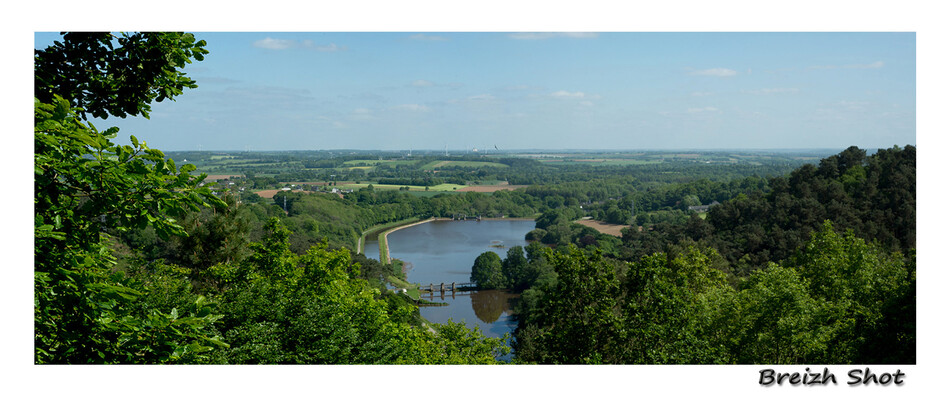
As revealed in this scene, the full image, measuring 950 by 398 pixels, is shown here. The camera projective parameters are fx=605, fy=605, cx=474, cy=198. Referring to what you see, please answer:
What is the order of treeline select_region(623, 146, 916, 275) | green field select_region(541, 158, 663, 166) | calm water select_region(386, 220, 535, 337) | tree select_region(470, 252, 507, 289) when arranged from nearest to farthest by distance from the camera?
treeline select_region(623, 146, 916, 275), calm water select_region(386, 220, 535, 337), tree select_region(470, 252, 507, 289), green field select_region(541, 158, 663, 166)

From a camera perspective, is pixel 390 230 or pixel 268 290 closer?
pixel 268 290

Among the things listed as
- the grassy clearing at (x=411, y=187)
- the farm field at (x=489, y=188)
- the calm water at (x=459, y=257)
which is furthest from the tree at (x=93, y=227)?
the farm field at (x=489, y=188)

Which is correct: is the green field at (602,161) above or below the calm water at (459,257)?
above

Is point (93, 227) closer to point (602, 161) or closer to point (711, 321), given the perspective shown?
point (711, 321)

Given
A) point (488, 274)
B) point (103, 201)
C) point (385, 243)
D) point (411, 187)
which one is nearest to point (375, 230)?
point (385, 243)

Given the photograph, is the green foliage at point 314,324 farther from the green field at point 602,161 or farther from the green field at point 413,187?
the green field at point 602,161

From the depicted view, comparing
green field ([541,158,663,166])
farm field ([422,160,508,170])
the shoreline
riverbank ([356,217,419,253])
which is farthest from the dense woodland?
green field ([541,158,663,166])

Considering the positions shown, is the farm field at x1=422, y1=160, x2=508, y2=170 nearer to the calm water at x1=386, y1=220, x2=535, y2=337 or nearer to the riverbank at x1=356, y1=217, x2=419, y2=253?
the calm water at x1=386, y1=220, x2=535, y2=337

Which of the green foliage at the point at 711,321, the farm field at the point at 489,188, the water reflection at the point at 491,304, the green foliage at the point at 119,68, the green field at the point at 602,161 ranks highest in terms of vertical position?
the green field at the point at 602,161

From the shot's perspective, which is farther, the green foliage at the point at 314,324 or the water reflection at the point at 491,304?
the water reflection at the point at 491,304

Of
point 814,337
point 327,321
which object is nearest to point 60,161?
point 327,321
